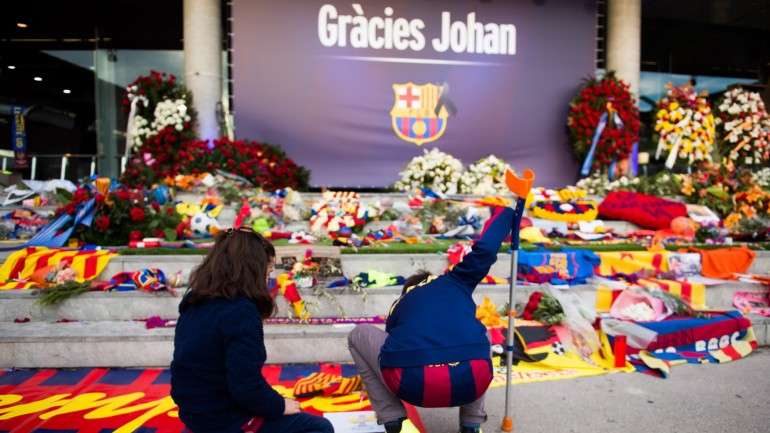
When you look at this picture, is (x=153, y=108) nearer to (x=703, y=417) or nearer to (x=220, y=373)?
(x=220, y=373)

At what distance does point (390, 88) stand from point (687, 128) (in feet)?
17.8

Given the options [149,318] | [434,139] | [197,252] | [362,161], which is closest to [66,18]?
[362,161]

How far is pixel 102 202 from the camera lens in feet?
21.4

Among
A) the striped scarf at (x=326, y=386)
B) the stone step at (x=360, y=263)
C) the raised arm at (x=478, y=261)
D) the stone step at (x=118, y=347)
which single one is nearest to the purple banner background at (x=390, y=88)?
the stone step at (x=360, y=263)

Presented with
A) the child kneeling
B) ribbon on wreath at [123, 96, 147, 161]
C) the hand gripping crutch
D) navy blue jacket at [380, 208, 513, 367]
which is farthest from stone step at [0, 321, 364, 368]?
ribbon on wreath at [123, 96, 147, 161]

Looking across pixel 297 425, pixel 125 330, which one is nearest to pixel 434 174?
pixel 125 330

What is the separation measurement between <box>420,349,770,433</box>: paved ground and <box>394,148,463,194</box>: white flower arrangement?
5616mm

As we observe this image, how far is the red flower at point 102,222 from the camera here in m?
6.40

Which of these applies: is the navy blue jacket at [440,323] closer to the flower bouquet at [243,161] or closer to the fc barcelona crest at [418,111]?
the flower bouquet at [243,161]

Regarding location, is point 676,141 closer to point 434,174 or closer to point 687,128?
point 687,128

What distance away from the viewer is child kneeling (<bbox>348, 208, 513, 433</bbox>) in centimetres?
248

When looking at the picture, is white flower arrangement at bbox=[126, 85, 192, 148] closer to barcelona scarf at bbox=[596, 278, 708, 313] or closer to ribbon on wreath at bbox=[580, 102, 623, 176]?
barcelona scarf at bbox=[596, 278, 708, 313]

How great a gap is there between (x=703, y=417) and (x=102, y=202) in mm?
6368

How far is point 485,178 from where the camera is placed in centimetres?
978
